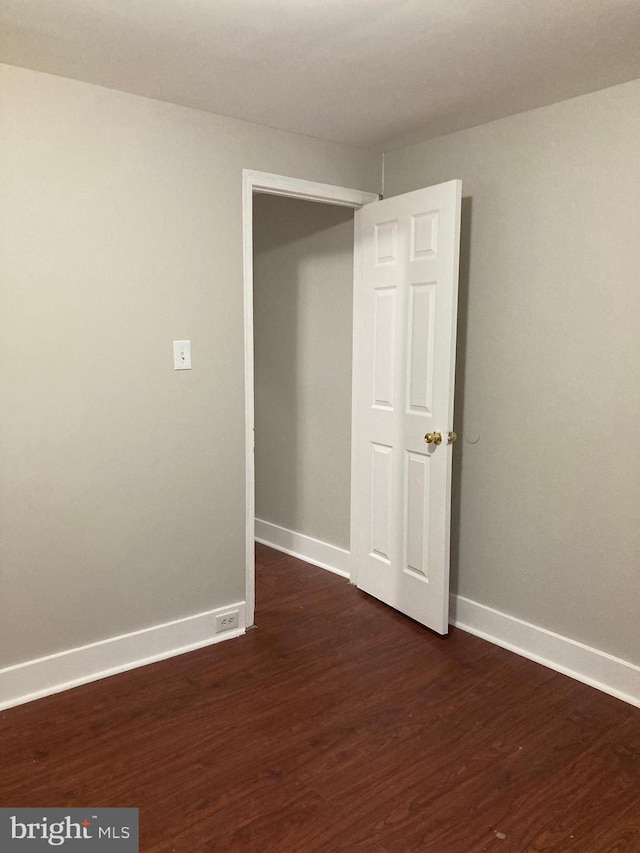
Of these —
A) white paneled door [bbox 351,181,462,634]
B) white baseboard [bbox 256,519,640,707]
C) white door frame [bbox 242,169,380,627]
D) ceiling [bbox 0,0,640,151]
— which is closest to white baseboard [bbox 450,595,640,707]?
white baseboard [bbox 256,519,640,707]

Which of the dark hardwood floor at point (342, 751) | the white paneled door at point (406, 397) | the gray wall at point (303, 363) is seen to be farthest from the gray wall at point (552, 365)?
the gray wall at point (303, 363)

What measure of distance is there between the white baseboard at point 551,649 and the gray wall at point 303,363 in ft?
2.94

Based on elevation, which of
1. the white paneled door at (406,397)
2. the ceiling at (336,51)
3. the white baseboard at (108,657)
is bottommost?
the white baseboard at (108,657)

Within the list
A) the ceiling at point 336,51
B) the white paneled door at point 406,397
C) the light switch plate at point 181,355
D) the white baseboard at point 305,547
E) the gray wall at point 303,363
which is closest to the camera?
the ceiling at point 336,51

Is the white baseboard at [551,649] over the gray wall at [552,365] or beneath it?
beneath

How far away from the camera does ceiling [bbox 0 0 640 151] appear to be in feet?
5.93

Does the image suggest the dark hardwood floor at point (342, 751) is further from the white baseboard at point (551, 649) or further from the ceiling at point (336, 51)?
the ceiling at point (336, 51)

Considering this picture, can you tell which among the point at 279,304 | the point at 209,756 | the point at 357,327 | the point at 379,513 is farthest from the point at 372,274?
the point at 209,756

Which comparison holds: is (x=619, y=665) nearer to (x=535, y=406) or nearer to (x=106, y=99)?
(x=535, y=406)

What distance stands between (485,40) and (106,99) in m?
1.38

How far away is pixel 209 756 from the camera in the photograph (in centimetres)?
219

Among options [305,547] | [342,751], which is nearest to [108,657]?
[342,751]

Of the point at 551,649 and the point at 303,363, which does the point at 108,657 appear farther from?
the point at 303,363

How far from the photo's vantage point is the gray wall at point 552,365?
2455 millimetres
